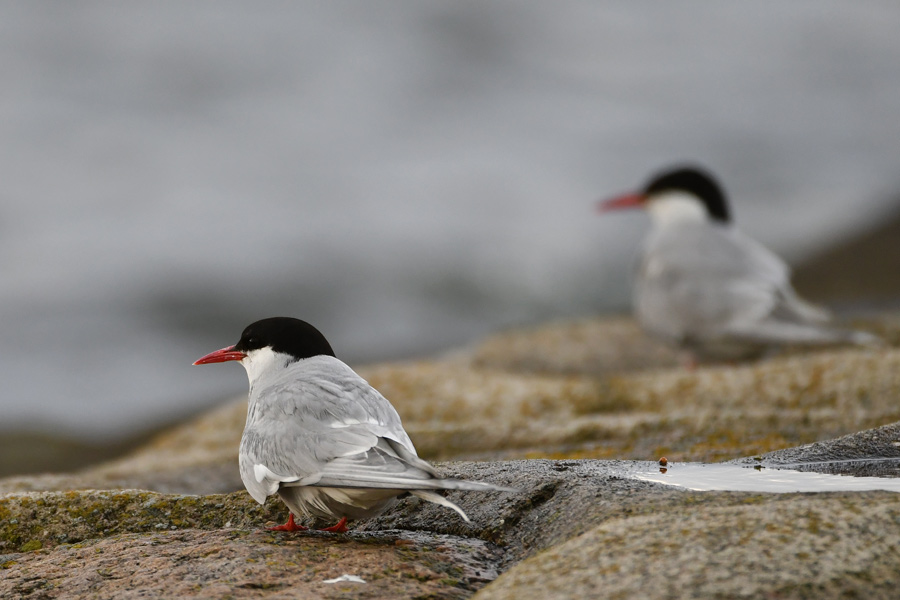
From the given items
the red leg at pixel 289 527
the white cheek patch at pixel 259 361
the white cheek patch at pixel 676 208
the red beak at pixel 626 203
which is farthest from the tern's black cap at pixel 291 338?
the red beak at pixel 626 203

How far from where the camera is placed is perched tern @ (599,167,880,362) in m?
11.3

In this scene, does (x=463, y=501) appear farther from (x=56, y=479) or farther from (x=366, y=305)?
(x=366, y=305)

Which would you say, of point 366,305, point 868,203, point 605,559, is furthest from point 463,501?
point 868,203

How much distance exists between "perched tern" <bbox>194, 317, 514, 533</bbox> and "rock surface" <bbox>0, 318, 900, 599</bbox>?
0.22 m

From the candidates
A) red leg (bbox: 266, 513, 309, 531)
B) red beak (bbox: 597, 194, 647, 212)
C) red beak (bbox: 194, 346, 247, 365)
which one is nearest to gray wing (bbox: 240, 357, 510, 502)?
red leg (bbox: 266, 513, 309, 531)

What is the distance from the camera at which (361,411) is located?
450 centimetres

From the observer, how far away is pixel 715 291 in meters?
11.8

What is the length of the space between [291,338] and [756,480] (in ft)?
8.95

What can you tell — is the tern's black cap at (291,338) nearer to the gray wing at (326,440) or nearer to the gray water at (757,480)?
the gray wing at (326,440)

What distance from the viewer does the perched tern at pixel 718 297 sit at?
1131 centimetres

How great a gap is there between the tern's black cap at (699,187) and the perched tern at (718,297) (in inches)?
0.9

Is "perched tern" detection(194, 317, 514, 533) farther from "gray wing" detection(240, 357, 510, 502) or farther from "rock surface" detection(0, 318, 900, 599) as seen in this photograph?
"rock surface" detection(0, 318, 900, 599)

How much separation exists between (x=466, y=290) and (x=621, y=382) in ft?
63.5

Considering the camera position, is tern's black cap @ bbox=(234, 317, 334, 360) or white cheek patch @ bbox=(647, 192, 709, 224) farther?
white cheek patch @ bbox=(647, 192, 709, 224)
